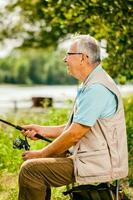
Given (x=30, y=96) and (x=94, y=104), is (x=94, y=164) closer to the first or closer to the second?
(x=94, y=104)

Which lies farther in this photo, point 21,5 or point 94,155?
point 21,5

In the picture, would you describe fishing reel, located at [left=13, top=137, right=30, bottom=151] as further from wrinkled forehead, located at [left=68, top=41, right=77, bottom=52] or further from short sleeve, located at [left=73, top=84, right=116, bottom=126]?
wrinkled forehead, located at [left=68, top=41, right=77, bottom=52]

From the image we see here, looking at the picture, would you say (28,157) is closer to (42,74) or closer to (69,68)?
(69,68)

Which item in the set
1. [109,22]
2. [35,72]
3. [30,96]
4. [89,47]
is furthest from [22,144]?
[35,72]

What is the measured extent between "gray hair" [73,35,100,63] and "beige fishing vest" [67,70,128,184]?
0.45ft

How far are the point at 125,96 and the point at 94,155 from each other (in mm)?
13966

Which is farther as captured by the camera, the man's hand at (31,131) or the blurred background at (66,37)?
the blurred background at (66,37)

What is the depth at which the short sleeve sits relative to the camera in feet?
15.2

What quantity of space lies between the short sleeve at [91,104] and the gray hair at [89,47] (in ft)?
0.78

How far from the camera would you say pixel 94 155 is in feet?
15.4

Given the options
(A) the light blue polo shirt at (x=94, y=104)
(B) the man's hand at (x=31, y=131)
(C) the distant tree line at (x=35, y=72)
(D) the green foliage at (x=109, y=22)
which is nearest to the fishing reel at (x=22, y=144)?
(B) the man's hand at (x=31, y=131)

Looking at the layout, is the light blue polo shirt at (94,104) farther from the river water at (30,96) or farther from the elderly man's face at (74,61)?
the river water at (30,96)

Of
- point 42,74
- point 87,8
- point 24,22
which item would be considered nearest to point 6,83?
point 42,74

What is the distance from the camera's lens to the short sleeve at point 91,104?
4.62 metres
